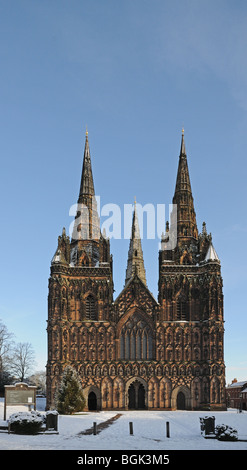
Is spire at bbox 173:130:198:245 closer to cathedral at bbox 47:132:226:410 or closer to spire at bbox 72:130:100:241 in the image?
cathedral at bbox 47:132:226:410

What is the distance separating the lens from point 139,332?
6806 cm

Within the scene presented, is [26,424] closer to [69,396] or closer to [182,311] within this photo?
[69,396]

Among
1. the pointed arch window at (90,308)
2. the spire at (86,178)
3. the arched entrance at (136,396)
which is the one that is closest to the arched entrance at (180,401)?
the arched entrance at (136,396)

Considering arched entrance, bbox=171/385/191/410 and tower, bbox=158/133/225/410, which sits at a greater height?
tower, bbox=158/133/225/410

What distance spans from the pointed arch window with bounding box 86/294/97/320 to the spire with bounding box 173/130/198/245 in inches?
552

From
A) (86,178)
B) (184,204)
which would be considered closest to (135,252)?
(86,178)

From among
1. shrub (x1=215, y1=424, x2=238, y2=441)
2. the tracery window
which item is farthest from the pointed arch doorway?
shrub (x1=215, y1=424, x2=238, y2=441)

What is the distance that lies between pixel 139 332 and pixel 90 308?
22.1 ft

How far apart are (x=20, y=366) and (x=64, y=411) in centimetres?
4605

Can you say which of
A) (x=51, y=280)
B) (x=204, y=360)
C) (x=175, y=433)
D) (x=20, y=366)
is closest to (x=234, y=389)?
(x=20, y=366)

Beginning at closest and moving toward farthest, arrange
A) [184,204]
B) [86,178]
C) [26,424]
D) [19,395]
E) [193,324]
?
[26,424], [19,395], [193,324], [184,204], [86,178]

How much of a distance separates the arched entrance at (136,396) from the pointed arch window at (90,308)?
9462 millimetres

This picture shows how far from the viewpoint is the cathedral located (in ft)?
216

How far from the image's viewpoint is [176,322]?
6775 centimetres
